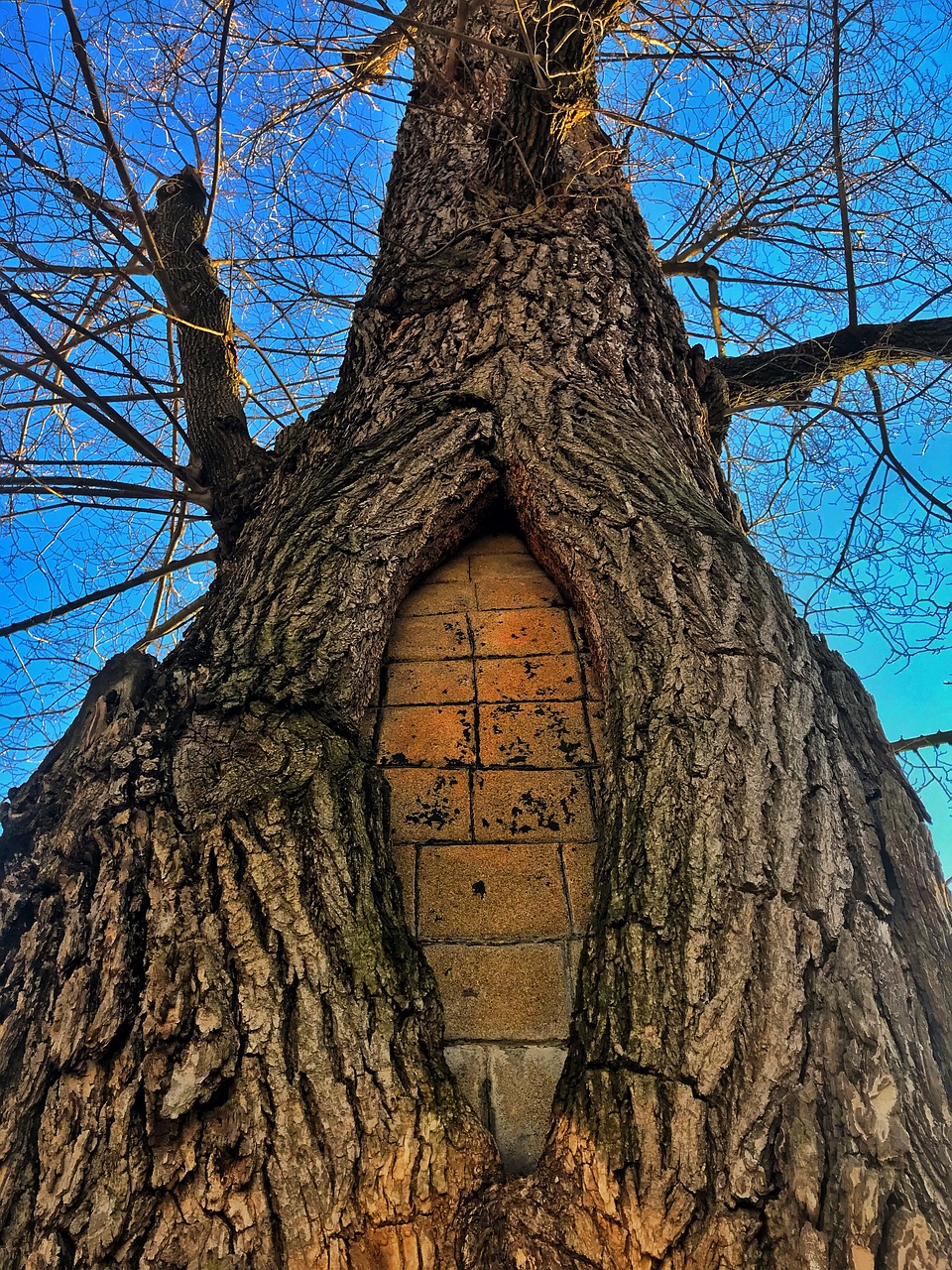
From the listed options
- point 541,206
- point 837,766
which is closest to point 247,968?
point 837,766

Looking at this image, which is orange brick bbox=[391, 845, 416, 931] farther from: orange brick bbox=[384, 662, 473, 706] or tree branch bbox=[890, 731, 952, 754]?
tree branch bbox=[890, 731, 952, 754]

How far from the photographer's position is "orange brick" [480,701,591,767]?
205 centimetres

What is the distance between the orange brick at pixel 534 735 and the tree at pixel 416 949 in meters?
0.21

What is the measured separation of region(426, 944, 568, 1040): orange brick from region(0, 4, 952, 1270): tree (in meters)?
0.19

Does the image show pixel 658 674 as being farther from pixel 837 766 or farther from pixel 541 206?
pixel 541 206

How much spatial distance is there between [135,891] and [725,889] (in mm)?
977

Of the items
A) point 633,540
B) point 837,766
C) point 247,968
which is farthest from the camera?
point 633,540

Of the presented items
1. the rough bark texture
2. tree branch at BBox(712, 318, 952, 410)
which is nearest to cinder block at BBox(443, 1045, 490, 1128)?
the rough bark texture

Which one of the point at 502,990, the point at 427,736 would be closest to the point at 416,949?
the point at 502,990

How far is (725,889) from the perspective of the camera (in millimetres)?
1451

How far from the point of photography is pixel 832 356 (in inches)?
146

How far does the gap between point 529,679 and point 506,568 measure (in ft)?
1.21

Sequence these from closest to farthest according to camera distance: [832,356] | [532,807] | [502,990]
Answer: [502,990], [532,807], [832,356]

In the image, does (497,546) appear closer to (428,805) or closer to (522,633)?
(522,633)
